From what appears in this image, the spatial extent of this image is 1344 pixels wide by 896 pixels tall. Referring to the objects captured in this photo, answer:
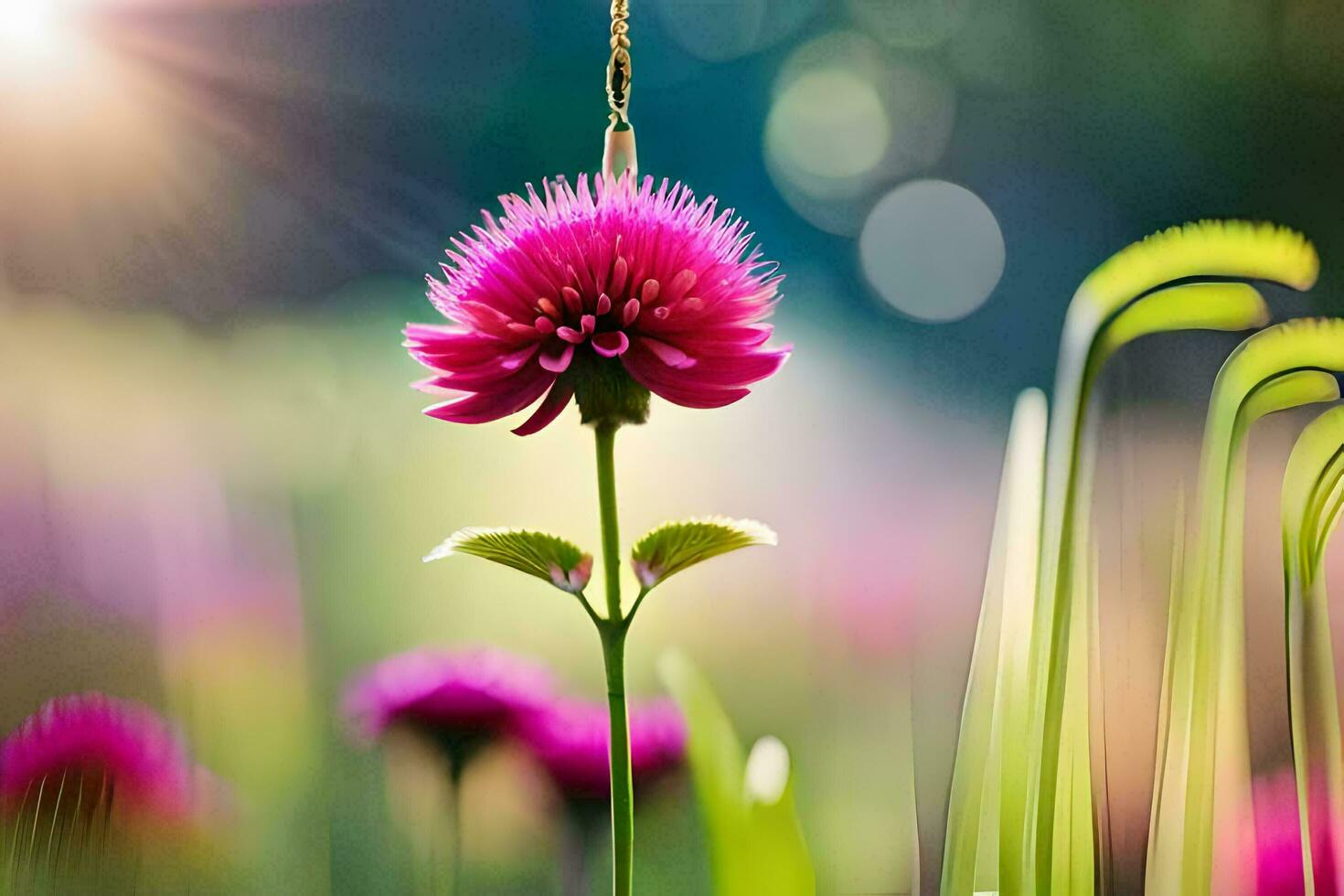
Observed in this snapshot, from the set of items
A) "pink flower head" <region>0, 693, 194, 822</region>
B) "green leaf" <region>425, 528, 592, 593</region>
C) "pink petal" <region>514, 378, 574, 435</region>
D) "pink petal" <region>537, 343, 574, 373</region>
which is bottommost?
"pink flower head" <region>0, 693, 194, 822</region>

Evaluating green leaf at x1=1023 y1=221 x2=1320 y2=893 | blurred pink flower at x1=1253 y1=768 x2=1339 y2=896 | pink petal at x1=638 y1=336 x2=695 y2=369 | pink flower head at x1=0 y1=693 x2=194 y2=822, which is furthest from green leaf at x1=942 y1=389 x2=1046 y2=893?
pink flower head at x1=0 y1=693 x2=194 y2=822

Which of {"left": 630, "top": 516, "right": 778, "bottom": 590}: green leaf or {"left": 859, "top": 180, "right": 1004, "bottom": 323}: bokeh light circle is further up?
{"left": 859, "top": 180, "right": 1004, "bottom": 323}: bokeh light circle

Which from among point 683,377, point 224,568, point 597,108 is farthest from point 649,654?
point 597,108

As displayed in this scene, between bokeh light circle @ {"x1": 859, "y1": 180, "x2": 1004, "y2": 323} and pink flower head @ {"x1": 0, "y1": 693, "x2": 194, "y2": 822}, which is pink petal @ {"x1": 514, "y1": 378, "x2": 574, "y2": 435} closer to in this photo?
bokeh light circle @ {"x1": 859, "y1": 180, "x2": 1004, "y2": 323}

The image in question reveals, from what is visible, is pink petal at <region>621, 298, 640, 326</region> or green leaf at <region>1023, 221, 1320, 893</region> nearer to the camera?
pink petal at <region>621, 298, 640, 326</region>

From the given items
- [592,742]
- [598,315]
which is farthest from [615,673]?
[598,315]

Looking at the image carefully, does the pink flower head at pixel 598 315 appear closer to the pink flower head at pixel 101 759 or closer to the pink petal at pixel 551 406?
the pink petal at pixel 551 406
